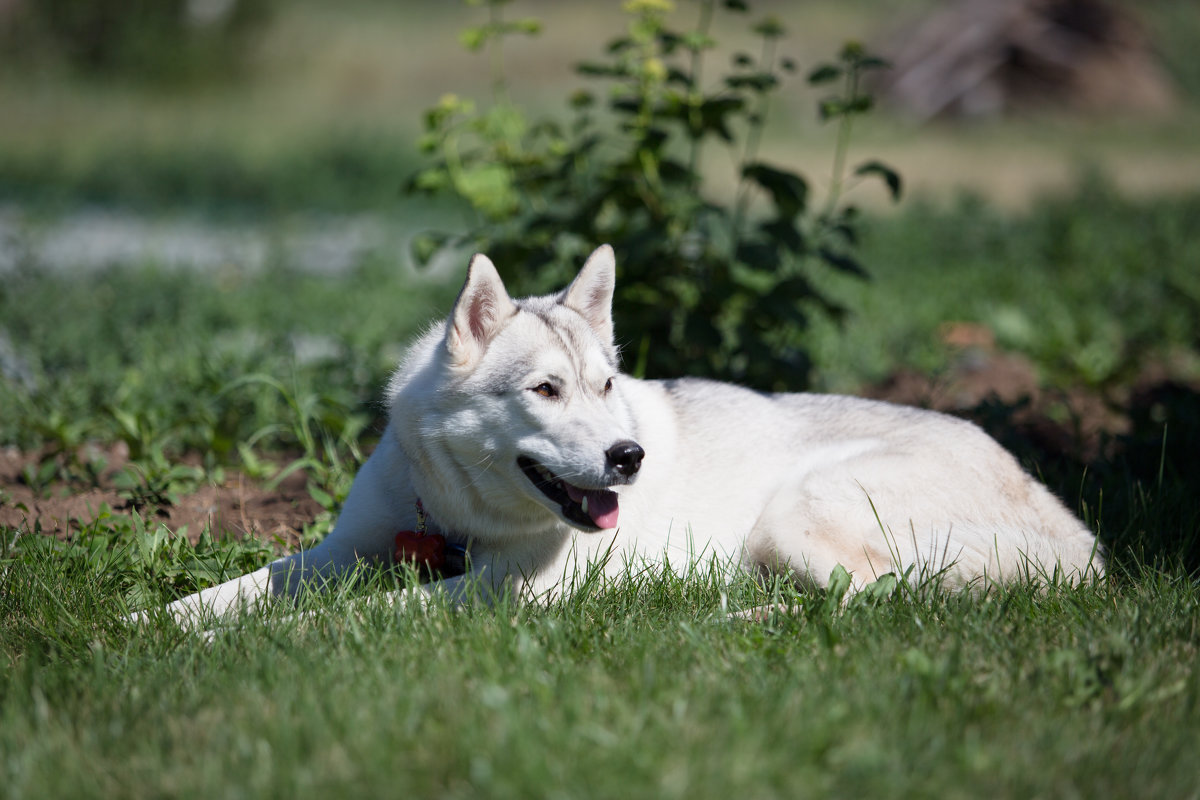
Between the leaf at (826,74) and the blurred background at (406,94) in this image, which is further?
the blurred background at (406,94)

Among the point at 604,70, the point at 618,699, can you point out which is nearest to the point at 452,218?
the point at 604,70

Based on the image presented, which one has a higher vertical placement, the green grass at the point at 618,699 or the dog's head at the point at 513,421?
the dog's head at the point at 513,421

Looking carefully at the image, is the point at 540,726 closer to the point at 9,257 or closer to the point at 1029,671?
the point at 1029,671

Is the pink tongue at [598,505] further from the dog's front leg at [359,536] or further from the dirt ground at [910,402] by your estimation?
the dirt ground at [910,402]

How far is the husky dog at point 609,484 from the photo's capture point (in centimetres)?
309

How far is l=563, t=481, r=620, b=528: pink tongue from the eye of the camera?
3.03 m

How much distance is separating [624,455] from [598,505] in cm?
22

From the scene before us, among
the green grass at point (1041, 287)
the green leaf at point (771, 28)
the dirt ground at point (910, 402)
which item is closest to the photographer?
the dirt ground at point (910, 402)

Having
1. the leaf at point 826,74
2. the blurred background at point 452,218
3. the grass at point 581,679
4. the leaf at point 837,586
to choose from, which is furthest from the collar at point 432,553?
the leaf at point 826,74

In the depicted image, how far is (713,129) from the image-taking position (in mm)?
4707

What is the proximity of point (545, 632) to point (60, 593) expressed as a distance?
1616mm

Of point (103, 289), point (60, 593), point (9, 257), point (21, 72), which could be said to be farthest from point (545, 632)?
point (21, 72)

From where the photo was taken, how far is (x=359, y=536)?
3361 millimetres

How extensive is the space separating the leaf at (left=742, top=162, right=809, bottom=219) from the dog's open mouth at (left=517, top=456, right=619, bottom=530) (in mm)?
2180
